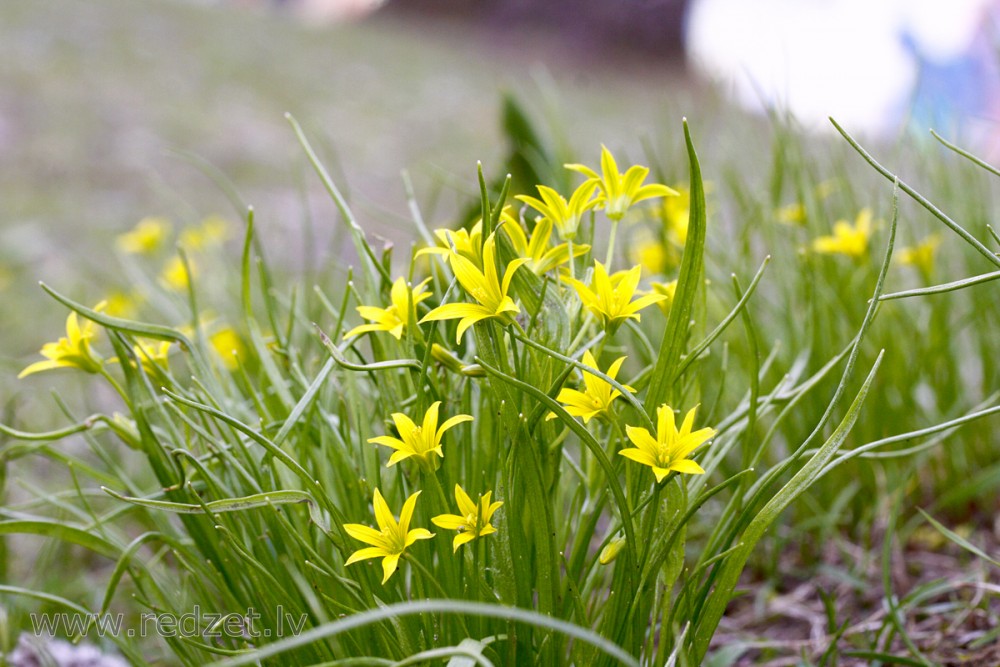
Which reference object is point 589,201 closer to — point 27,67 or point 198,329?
point 198,329

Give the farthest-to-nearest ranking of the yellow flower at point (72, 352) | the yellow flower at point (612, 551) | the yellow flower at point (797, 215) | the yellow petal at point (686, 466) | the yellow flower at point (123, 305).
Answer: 1. the yellow flower at point (123, 305)
2. the yellow flower at point (797, 215)
3. the yellow flower at point (72, 352)
4. the yellow flower at point (612, 551)
5. the yellow petal at point (686, 466)

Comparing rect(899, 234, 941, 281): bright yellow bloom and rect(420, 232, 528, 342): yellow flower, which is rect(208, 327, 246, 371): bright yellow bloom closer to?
rect(420, 232, 528, 342): yellow flower

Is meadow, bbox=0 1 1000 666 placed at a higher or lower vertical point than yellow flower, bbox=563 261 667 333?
lower

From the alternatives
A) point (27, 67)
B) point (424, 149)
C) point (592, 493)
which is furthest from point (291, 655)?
point (27, 67)

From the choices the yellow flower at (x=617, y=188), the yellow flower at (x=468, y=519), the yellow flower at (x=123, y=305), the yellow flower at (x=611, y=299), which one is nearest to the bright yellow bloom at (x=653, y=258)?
the yellow flower at (x=617, y=188)

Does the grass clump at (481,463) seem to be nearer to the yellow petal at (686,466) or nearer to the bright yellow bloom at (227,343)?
the yellow petal at (686,466)

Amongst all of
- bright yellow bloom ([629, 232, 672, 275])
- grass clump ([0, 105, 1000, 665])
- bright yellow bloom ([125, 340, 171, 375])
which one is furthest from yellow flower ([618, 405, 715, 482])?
bright yellow bloom ([629, 232, 672, 275])
